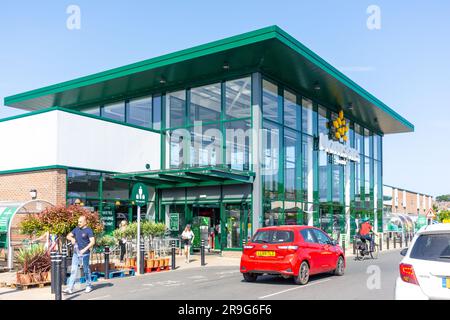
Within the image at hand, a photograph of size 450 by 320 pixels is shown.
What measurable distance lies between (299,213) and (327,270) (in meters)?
12.5

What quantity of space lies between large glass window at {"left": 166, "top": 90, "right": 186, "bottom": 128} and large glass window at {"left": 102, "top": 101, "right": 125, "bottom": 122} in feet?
9.88

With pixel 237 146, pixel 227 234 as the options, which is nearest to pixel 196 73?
pixel 237 146

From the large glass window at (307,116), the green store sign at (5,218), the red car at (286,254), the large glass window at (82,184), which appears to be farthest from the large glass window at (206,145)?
the red car at (286,254)

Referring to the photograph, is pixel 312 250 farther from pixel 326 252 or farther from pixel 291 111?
pixel 291 111

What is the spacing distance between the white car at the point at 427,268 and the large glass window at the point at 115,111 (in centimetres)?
2295

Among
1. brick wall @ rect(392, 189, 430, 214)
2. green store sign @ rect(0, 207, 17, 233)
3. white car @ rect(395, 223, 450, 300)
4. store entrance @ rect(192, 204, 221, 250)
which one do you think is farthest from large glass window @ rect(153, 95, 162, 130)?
brick wall @ rect(392, 189, 430, 214)

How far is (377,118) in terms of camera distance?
35.8 m

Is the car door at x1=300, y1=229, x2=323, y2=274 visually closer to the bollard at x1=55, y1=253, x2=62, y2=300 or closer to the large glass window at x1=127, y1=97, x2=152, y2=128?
the bollard at x1=55, y1=253, x2=62, y2=300

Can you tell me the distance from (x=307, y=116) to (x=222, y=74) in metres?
6.35

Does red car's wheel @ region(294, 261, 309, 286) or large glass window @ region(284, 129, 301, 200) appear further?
large glass window @ region(284, 129, 301, 200)

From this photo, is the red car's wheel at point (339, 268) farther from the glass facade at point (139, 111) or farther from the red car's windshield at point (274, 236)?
the glass facade at point (139, 111)

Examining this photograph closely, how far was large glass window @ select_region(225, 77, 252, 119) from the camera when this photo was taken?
24641mm

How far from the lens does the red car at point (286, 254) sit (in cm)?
1334
